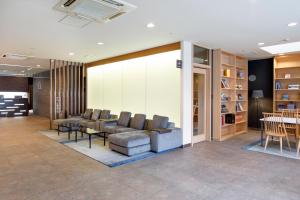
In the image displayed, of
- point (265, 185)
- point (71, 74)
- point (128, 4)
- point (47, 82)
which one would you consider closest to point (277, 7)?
point (128, 4)

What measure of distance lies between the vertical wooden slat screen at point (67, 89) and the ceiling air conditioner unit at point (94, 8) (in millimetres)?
6033

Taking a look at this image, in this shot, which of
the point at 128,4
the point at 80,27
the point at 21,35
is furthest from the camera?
the point at 21,35

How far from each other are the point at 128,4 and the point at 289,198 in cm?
374

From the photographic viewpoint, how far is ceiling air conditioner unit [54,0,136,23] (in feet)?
10.4

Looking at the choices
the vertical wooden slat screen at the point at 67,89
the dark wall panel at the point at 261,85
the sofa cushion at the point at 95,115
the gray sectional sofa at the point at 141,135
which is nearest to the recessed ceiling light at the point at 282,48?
the dark wall panel at the point at 261,85

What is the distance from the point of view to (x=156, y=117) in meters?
5.89

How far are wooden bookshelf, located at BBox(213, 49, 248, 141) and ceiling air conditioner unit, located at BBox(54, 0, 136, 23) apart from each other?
4124 mm

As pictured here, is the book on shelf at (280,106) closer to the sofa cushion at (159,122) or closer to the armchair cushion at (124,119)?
the sofa cushion at (159,122)

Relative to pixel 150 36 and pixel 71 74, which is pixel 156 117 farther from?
pixel 71 74

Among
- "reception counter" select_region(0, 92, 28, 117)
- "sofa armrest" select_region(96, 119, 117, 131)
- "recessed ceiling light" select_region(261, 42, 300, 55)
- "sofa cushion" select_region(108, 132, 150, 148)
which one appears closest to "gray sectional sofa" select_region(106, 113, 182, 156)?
"sofa cushion" select_region(108, 132, 150, 148)

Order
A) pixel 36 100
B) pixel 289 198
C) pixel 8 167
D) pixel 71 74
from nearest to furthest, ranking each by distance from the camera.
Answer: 1. pixel 289 198
2. pixel 8 167
3. pixel 71 74
4. pixel 36 100

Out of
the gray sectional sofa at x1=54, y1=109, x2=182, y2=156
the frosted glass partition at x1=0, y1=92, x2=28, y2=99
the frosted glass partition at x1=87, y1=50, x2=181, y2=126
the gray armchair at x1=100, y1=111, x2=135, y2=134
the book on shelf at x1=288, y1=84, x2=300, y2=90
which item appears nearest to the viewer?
the gray sectional sofa at x1=54, y1=109, x2=182, y2=156

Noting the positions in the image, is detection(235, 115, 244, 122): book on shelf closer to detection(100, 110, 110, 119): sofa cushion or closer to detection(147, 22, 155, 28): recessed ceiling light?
detection(100, 110, 110, 119): sofa cushion

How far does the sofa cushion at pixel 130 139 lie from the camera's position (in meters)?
4.82
